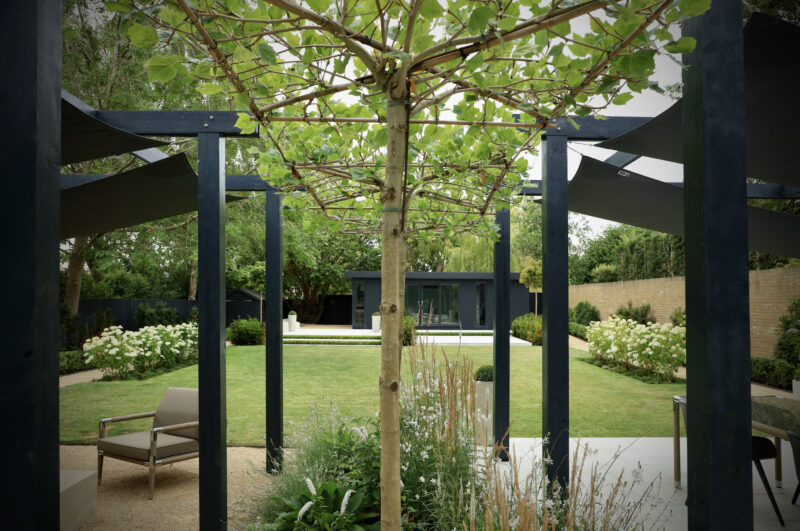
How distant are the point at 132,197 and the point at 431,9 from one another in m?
3.45

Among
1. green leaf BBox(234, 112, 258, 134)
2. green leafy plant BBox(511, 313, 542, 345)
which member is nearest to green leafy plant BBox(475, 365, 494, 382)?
green leaf BBox(234, 112, 258, 134)

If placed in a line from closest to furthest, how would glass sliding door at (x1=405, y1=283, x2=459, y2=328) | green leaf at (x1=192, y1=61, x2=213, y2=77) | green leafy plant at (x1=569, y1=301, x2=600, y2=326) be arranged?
green leaf at (x1=192, y1=61, x2=213, y2=77) < green leafy plant at (x1=569, y1=301, x2=600, y2=326) < glass sliding door at (x1=405, y1=283, x2=459, y2=328)

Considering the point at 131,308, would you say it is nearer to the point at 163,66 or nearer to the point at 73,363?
the point at 73,363

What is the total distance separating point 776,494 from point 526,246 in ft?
A: 86.8

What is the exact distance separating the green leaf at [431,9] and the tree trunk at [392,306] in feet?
0.84

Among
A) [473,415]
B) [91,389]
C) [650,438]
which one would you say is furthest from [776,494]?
[91,389]

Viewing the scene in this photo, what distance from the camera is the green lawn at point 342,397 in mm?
5664

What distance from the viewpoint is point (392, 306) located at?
139 cm

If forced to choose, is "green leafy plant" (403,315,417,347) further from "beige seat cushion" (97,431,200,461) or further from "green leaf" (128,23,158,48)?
"beige seat cushion" (97,431,200,461)

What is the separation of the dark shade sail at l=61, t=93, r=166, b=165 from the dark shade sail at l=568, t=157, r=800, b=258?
2794mm

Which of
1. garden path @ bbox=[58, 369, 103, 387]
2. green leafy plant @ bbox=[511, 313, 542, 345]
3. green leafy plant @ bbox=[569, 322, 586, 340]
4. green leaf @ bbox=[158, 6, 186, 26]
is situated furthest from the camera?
green leafy plant @ bbox=[569, 322, 586, 340]

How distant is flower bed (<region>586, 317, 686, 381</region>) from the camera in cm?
890

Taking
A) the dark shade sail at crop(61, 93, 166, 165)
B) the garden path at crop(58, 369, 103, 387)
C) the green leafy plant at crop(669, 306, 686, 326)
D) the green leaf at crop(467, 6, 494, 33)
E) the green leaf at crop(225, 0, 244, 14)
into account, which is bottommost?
the garden path at crop(58, 369, 103, 387)

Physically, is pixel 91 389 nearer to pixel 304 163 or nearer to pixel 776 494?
pixel 304 163
